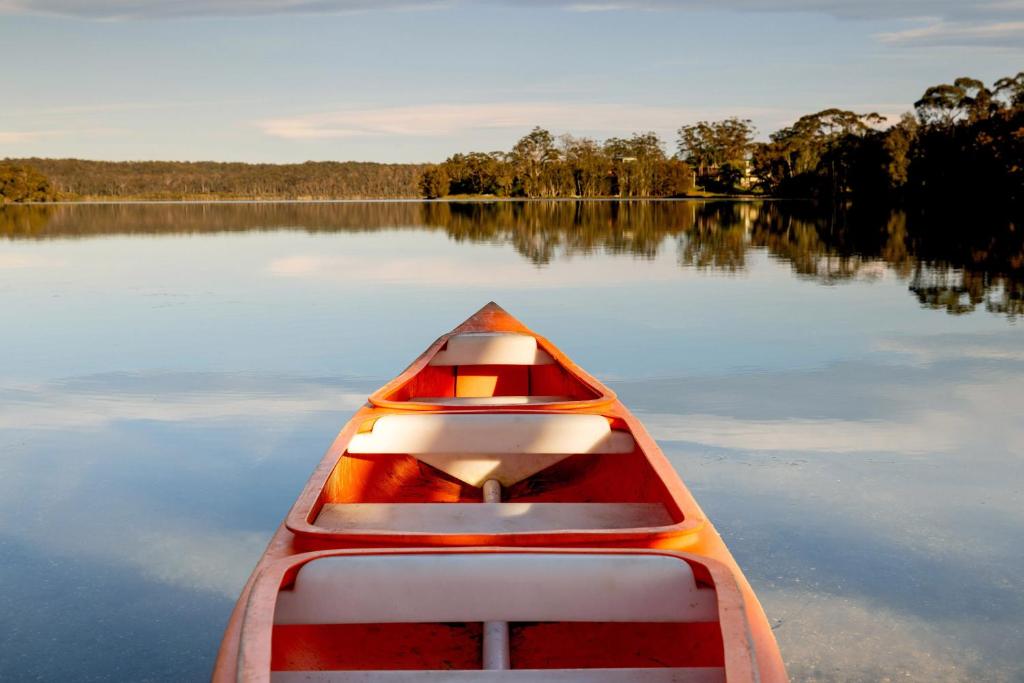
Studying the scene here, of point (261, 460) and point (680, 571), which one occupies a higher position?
point (680, 571)

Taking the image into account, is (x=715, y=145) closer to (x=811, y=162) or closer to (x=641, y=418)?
(x=811, y=162)

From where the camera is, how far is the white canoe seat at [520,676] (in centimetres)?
196

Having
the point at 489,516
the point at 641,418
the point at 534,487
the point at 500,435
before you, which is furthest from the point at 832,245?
the point at 489,516

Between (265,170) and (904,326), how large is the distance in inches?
4696

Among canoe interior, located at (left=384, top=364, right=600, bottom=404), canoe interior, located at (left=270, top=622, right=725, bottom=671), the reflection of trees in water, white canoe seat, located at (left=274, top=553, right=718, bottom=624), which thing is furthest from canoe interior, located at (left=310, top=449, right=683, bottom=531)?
the reflection of trees in water

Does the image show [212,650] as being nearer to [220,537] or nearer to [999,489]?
[220,537]

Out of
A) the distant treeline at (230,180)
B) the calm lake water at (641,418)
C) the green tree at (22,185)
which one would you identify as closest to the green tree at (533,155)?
the distant treeline at (230,180)

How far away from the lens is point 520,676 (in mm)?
1956

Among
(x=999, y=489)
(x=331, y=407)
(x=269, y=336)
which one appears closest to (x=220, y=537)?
(x=331, y=407)

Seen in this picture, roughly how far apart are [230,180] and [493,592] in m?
121

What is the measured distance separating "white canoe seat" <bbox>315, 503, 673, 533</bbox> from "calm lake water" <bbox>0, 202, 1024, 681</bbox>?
57cm

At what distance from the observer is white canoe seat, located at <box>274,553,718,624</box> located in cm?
217

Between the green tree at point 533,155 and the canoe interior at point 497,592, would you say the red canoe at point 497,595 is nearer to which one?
the canoe interior at point 497,592

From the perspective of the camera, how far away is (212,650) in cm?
302
